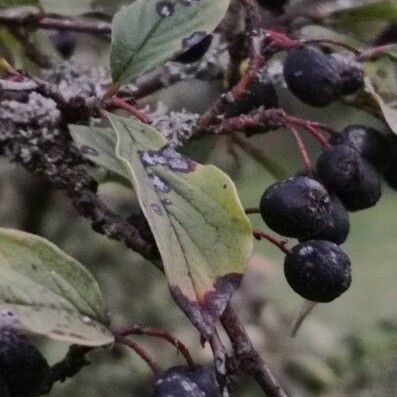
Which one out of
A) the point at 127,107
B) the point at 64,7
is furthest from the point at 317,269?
the point at 64,7

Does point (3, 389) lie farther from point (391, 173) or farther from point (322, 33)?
point (322, 33)

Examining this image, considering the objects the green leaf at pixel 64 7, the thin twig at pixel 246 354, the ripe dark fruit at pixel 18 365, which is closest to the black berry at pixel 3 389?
the ripe dark fruit at pixel 18 365

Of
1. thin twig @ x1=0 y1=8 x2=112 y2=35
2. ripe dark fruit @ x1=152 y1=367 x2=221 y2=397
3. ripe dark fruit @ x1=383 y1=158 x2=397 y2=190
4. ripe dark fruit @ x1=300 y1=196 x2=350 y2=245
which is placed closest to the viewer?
ripe dark fruit @ x1=152 y1=367 x2=221 y2=397

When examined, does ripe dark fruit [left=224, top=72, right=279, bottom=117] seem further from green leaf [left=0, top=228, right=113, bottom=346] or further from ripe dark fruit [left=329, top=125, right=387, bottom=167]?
green leaf [left=0, top=228, right=113, bottom=346]

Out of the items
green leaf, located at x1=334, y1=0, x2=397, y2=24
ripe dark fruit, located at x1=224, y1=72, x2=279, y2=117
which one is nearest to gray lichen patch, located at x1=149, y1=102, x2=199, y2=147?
ripe dark fruit, located at x1=224, y1=72, x2=279, y2=117

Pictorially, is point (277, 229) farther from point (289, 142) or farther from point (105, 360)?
point (289, 142)
